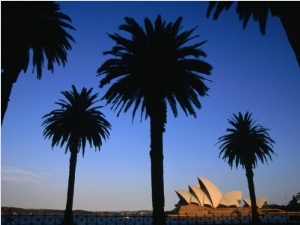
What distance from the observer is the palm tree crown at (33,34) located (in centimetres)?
1557

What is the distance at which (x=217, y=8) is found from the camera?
559 inches

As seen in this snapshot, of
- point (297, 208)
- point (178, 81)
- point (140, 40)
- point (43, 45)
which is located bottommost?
point (297, 208)

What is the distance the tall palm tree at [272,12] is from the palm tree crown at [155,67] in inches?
256

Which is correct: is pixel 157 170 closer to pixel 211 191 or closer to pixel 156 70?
pixel 156 70

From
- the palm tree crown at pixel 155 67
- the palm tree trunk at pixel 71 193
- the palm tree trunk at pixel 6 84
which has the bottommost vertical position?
the palm tree trunk at pixel 71 193

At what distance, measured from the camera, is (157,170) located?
19.1 m

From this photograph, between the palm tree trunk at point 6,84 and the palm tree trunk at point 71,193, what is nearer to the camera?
the palm tree trunk at point 6,84

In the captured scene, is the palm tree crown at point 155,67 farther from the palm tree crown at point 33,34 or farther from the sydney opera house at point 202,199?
the sydney opera house at point 202,199

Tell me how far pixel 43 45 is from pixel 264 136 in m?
30.8

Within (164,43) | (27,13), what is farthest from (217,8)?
(27,13)

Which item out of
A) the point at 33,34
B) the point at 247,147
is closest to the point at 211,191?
the point at 247,147

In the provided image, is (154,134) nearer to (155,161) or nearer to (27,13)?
(155,161)

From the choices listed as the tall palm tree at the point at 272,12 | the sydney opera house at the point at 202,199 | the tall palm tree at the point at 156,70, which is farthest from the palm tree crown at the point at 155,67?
the sydney opera house at the point at 202,199

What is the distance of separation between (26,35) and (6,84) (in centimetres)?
343
